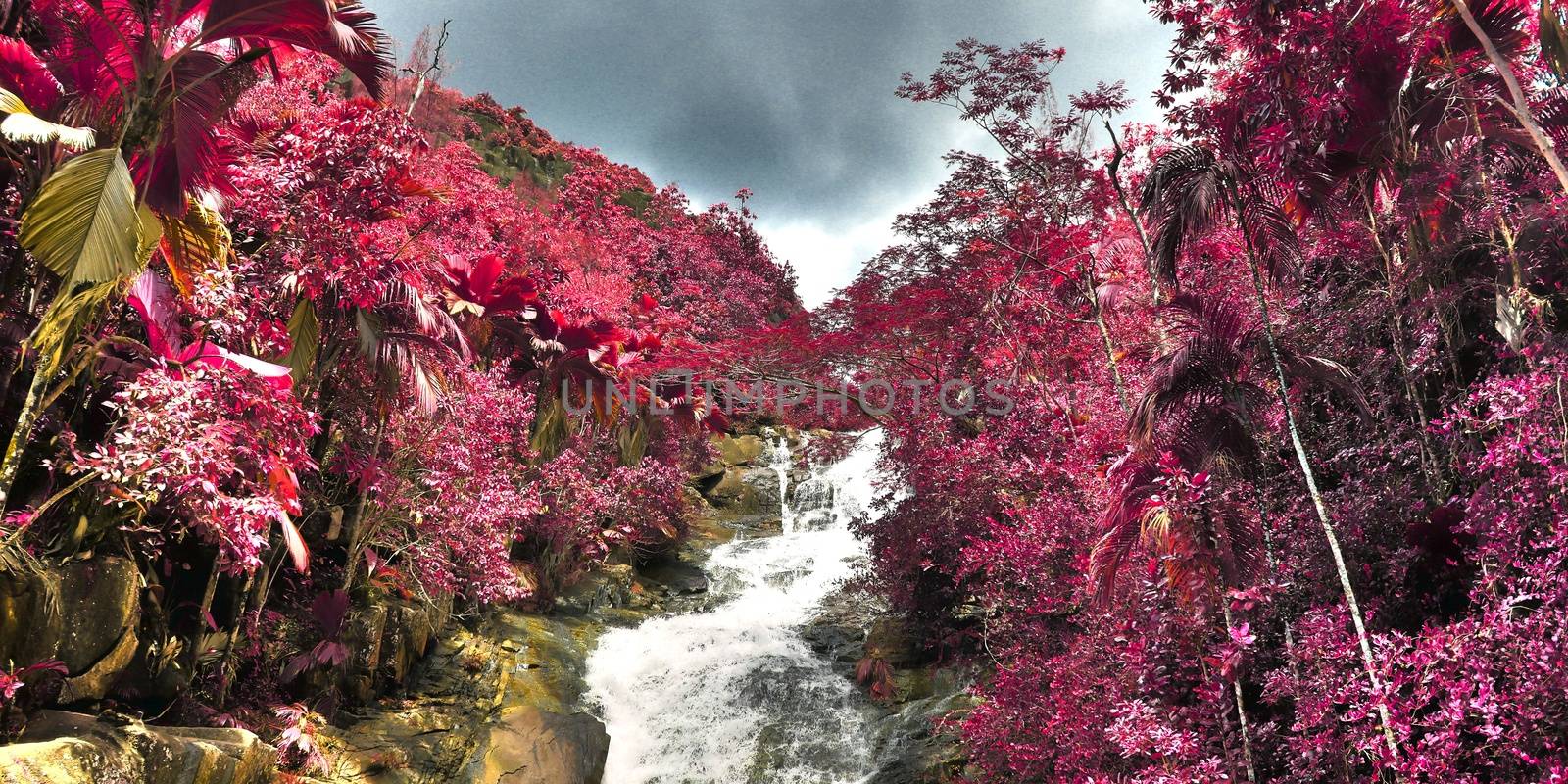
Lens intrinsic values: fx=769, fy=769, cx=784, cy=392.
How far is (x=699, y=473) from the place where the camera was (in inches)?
814

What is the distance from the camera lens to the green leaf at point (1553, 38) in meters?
3.39

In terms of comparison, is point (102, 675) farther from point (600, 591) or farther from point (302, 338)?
point (600, 591)

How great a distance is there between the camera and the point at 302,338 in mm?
6781

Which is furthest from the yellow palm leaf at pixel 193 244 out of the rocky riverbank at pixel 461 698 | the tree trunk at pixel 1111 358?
the tree trunk at pixel 1111 358

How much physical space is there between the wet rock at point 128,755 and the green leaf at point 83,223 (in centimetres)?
251

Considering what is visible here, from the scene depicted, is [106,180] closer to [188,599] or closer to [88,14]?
[88,14]

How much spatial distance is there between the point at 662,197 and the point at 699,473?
509 inches

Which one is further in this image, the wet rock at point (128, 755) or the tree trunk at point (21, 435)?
the tree trunk at point (21, 435)

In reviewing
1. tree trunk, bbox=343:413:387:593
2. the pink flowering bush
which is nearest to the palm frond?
the pink flowering bush

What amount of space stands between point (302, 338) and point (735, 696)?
24.6 ft

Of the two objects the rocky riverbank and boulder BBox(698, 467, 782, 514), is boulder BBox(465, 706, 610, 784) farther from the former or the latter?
boulder BBox(698, 467, 782, 514)

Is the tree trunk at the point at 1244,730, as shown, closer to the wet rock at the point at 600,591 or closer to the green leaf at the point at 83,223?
the green leaf at the point at 83,223

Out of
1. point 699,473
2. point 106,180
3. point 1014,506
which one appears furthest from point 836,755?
point 699,473

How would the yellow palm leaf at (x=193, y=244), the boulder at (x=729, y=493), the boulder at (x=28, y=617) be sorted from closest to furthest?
1. the boulder at (x=28, y=617)
2. the yellow palm leaf at (x=193, y=244)
3. the boulder at (x=729, y=493)
